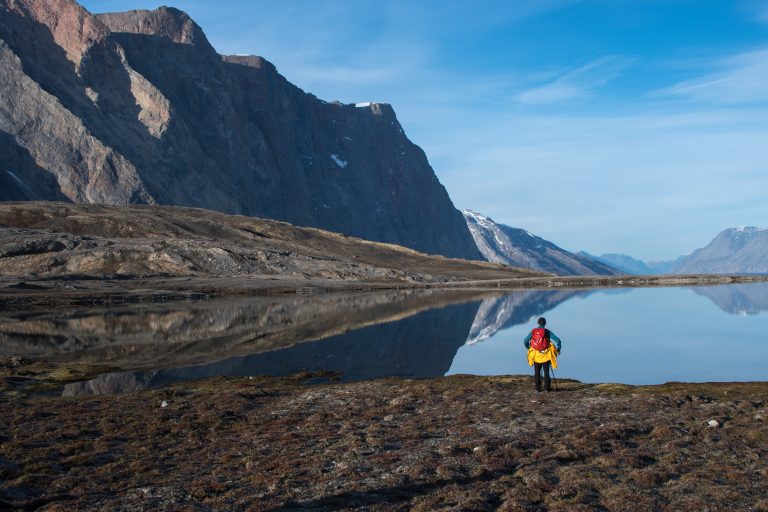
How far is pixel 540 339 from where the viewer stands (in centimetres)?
2522

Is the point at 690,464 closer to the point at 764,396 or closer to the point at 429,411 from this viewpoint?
the point at 429,411

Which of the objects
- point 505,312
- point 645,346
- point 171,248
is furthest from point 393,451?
point 171,248

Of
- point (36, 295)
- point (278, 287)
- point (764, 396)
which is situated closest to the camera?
point (764, 396)

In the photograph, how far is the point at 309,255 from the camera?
156750 millimetres

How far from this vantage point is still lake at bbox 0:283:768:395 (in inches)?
1443

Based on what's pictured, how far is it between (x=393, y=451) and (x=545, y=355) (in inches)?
395

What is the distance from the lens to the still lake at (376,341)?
36656mm

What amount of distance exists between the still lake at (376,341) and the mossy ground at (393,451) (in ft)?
28.9

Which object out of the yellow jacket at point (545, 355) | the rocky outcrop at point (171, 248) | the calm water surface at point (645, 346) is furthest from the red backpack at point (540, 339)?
the rocky outcrop at point (171, 248)

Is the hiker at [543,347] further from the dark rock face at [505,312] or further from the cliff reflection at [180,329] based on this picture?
the dark rock face at [505,312]

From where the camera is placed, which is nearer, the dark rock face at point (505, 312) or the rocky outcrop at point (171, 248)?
the dark rock face at point (505, 312)

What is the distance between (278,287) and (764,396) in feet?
305

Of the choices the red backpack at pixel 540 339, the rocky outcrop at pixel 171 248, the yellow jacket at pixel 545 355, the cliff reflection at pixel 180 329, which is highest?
the rocky outcrop at pixel 171 248

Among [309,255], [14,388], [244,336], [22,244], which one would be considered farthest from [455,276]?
[14,388]
